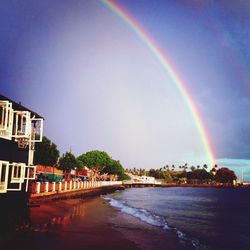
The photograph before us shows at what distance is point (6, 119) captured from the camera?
862 inches

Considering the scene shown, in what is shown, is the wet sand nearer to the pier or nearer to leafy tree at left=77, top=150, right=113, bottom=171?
the pier

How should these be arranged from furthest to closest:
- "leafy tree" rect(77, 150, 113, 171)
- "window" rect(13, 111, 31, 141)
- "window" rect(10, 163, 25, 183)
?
"leafy tree" rect(77, 150, 113, 171)
"window" rect(13, 111, 31, 141)
"window" rect(10, 163, 25, 183)

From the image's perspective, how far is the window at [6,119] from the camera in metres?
21.7

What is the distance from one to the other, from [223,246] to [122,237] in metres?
7.35

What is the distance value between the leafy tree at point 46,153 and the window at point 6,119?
156 ft

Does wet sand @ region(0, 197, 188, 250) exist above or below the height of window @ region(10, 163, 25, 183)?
below

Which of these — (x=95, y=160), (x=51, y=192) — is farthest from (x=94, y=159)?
(x=51, y=192)

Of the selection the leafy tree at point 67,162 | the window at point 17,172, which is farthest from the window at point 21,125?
the leafy tree at point 67,162

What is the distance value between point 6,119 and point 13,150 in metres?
2.56

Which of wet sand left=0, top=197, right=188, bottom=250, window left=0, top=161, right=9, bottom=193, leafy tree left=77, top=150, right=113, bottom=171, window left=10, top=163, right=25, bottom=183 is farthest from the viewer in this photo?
leafy tree left=77, top=150, right=113, bottom=171

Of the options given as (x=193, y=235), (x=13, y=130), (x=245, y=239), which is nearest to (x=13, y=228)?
(x=13, y=130)

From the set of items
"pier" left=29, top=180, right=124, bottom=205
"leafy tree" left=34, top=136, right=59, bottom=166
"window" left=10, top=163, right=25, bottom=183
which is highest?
"leafy tree" left=34, top=136, right=59, bottom=166

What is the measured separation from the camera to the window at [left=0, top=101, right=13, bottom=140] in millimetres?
21734

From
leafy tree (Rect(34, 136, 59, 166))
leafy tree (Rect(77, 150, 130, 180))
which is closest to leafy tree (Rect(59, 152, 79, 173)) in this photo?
leafy tree (Rect(34, 136, 59, 166))
